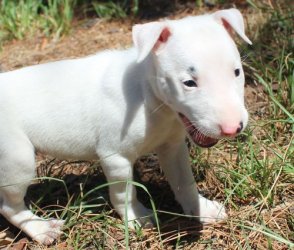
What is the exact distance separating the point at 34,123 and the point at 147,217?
3.04ft

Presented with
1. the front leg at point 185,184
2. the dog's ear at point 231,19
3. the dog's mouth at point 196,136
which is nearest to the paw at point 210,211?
the front leg at point 185,184

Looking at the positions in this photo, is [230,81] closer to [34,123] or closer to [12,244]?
[34,123]

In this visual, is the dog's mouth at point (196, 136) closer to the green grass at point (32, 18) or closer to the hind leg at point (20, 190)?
the hind leg at point (20, 190)

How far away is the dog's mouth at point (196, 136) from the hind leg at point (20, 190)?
1010 millimetres

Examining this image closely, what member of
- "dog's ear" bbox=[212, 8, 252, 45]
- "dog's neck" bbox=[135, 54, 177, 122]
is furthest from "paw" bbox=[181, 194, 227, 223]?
"dog's ear" bbox=[212, 8, 252, 45]

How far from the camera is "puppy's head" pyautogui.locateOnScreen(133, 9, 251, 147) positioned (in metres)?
3.00

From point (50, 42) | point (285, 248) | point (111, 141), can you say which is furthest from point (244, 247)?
point (50, 42)

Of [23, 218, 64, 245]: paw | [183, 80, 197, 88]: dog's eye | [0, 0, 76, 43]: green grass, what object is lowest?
[23, 218, 64, 245]: paw

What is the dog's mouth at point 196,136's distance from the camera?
324 centimetres

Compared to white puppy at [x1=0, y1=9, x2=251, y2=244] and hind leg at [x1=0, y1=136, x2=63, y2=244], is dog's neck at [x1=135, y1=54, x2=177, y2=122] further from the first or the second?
hind leg at [x1=0, y1=136, x2=63, y2=244]

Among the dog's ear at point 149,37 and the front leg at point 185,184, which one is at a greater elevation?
the dog's ear at point 149,37

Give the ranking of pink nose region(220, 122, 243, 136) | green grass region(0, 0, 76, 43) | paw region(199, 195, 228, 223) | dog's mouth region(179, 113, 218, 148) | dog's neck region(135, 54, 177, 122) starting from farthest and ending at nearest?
1. green grass region(0, 0, 76, 43)
2. paw region(199, 195, 228, 223)
3. dog's neck region(135, 54, 177, 122)
4. dog's mouth region(179, 113, 218, 148)
5. pink nose region(220, 122, 243, 136)

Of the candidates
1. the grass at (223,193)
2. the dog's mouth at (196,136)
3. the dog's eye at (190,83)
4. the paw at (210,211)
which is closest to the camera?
the dog's eye at (190,83)

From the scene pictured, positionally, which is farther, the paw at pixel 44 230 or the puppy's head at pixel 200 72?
the paw at pixel 44 230
